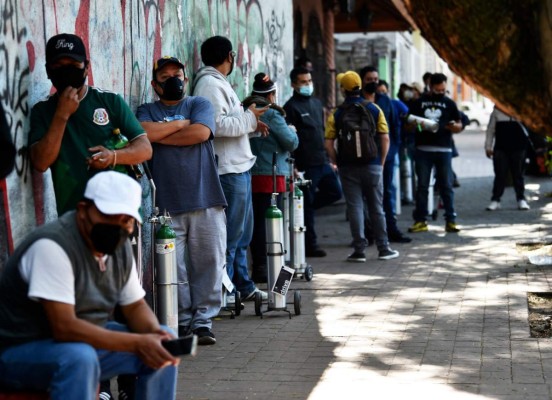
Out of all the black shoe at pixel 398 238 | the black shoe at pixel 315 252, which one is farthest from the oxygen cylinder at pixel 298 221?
the black shoe at pixel 398 238

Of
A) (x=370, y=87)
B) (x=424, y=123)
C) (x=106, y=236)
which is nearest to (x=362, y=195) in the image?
(x=370, y=87)

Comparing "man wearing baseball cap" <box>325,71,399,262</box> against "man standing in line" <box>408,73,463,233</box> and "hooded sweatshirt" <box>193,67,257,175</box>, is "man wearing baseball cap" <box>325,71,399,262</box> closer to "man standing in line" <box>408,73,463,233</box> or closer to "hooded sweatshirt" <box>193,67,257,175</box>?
"man standing in line" <box>408,73,463,233</box>

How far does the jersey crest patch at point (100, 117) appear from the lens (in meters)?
6.46

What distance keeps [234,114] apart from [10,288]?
4350 mm

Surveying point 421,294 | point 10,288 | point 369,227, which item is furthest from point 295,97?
point 10,288

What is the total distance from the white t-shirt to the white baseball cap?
25 centimetres

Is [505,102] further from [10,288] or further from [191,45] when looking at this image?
[191,45]

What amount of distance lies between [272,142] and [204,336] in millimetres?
2997

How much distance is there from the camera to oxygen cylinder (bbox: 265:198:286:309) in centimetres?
914

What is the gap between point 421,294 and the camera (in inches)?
402

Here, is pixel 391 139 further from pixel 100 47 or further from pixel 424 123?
pixel 100 47

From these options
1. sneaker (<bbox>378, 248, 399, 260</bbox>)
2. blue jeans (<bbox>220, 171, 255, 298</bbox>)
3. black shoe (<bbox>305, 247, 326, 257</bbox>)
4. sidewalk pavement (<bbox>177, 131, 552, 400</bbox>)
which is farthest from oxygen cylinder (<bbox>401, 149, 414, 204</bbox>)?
blue jeans (<bbox>220, 171, 255, 298</bbox>)

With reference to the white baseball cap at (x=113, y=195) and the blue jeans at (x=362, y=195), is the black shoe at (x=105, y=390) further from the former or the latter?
the blue jeans at (x=362, y=195)

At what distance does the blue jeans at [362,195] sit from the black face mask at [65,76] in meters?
6.30
